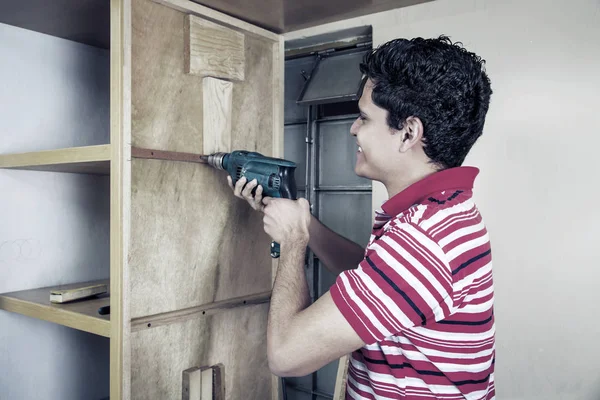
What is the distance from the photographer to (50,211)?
1717mm

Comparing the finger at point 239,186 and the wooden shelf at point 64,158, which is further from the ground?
the wooden shelf at point 64,158

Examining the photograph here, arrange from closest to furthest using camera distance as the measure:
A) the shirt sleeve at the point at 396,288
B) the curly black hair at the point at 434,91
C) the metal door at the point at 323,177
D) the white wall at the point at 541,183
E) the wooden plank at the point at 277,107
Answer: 1. the shirt sleeve at the point at 396,288
2. the curly black hair at the point at 434,91
3. the white wall at the point at 541,183
4. the wooden plank at the point at 277,107
5. the metal door at the point at 323,177

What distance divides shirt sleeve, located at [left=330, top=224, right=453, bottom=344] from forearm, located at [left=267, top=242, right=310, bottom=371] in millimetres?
142

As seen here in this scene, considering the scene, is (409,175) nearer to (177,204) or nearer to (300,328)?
(300,328)

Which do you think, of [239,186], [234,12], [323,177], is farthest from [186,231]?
[323,177]

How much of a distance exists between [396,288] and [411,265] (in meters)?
0.05

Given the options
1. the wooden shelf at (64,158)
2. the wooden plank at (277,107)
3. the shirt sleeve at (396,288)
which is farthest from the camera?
the wooden plank at (277,107)

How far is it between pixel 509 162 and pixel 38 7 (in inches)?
58.3

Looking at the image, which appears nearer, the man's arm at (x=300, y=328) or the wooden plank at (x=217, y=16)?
the man's arm at (x=300, y=328)

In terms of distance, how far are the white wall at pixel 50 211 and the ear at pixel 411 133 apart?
A: 3.93ft

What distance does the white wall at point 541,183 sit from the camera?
4.86ft

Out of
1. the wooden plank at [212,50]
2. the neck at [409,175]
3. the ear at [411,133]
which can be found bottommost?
the neck at [409,175]

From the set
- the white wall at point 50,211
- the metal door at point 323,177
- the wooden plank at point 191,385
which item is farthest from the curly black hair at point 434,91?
the metal door at point 323,177

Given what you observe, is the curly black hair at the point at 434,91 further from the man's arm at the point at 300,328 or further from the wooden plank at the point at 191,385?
the wooden plank at the point at 191,385
